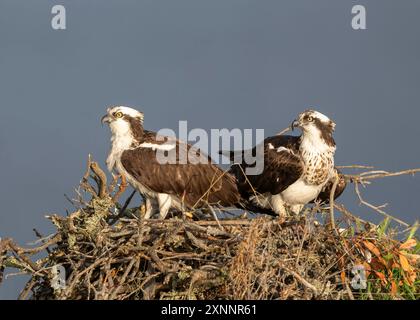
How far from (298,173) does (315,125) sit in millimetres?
625

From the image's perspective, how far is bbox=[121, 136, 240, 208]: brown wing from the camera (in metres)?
11.2

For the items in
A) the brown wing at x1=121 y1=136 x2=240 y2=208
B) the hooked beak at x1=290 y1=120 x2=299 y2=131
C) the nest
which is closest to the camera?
the nest

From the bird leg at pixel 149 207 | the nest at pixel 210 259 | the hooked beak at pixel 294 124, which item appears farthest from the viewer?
the hooked beak at pixel 294 124

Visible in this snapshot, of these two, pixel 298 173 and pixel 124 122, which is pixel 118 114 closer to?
pixel 124 122

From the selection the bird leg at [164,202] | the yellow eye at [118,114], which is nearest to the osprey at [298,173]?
the bird leg at [164,202]

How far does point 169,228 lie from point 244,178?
2.33m

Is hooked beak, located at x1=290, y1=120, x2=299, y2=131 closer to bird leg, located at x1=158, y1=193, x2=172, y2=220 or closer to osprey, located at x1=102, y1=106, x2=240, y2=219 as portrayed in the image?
osprey, located at x1=102, y1=106, x2=240, y2=219

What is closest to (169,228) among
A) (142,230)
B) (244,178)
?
(142,230)

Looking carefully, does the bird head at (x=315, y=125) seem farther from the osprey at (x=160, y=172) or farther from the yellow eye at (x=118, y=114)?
the yellow eye at (x=118, y=114)

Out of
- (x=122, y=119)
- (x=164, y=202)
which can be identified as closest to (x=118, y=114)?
(x=122, y=119)

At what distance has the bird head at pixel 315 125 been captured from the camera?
457 inches

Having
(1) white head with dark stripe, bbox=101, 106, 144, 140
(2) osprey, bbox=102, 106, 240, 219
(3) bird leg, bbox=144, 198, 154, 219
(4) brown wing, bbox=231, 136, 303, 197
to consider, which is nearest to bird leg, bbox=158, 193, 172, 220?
(2) osprey, bbox=102, 106, 240, 219

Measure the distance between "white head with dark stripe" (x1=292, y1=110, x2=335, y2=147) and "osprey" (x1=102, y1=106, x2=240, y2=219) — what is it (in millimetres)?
1067
